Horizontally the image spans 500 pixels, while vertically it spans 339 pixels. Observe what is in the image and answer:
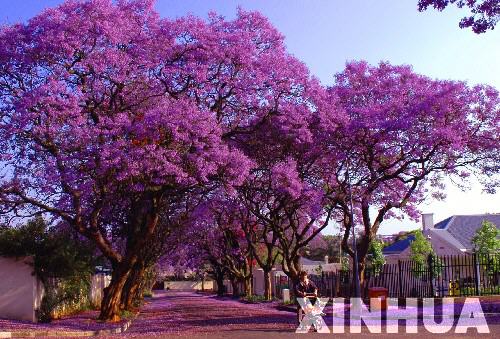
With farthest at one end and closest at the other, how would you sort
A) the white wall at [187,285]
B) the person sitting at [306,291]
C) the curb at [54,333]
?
the white wall at [187,285]
the person sitting at [306,291]
the curb at [54,333]

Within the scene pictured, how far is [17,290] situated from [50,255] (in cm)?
172

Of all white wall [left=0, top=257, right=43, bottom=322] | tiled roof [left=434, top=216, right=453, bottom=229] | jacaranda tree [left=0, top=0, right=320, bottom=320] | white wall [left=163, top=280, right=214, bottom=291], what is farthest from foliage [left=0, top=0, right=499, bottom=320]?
white wall [left=163, top=280, right=214, bottom=291]

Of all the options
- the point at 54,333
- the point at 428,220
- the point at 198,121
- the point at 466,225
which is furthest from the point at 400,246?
the point at 54,333

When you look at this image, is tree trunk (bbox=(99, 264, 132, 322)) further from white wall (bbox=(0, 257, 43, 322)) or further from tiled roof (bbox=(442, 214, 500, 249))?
tiled roof (bbox=(442, 214, 500, 249))

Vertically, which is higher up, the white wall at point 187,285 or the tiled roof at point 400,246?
the tiled roof at point 400,246

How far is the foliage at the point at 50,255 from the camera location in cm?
2375

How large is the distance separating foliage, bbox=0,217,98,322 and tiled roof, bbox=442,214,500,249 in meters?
29.1

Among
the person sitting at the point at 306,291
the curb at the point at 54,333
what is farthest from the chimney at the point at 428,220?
the curb at the point at 54,333

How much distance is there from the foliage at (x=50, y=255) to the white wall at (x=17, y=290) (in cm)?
36

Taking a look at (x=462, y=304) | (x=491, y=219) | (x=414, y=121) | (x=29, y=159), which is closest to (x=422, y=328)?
(x=462, y=304)

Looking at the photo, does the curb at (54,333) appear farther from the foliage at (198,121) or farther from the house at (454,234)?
the house at (454,234)

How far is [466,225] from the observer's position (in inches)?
1961

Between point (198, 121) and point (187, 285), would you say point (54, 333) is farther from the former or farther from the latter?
point (187, 285)

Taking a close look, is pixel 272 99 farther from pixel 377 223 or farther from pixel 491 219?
pixel 491 219
